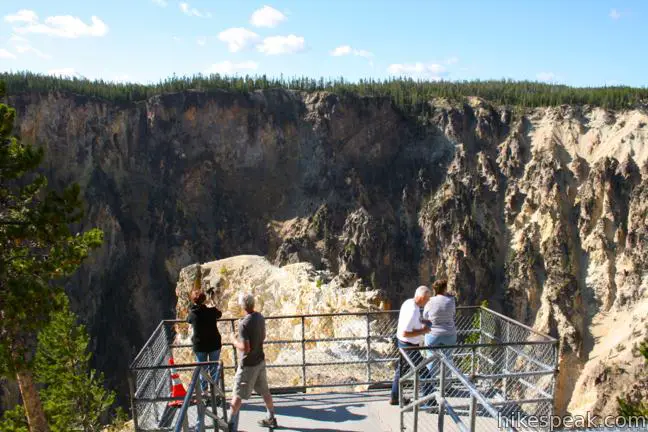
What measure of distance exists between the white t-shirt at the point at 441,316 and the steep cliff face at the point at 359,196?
3677cm

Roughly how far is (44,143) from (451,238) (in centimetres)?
3685

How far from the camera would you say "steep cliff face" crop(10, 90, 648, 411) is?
47000 mm

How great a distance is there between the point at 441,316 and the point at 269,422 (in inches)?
116

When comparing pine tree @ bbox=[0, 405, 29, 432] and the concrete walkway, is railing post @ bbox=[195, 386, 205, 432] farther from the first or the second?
pine tree @ bbox=[0, 405, 29, 432]

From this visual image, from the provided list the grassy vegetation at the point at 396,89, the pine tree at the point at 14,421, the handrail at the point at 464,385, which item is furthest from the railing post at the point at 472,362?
the grassy vegetation at the point at 396,89

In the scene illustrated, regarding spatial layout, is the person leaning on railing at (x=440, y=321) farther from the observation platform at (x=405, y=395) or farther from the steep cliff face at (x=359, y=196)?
the steep cliff face at (x=359, y=196)

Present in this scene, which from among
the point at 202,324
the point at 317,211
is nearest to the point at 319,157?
the point at 317,211

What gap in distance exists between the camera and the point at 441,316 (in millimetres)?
9070

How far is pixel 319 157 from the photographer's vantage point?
5941cm

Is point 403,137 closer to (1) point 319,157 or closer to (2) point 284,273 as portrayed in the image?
(1) point 319,157

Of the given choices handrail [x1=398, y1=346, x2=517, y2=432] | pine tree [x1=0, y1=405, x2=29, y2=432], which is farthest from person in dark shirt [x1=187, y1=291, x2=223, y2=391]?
pine tree [x1=0, y1=405, x2=29, y2=432]

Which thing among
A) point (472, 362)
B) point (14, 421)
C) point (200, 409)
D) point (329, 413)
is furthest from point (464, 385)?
point (14, 421)

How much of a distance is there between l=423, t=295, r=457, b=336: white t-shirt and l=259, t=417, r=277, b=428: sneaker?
2627 millimetres

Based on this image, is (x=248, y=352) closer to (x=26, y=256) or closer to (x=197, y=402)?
(x=197, y=402)
